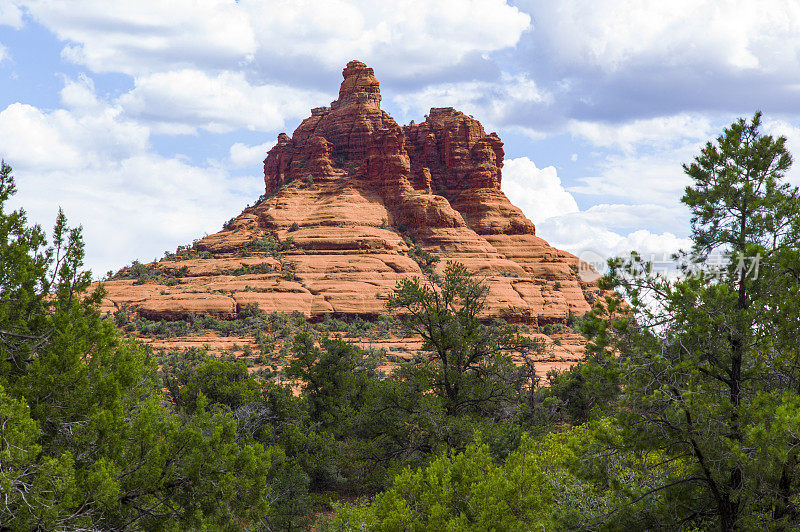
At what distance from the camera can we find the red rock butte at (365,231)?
73438 mm

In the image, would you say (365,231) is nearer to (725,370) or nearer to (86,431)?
(86,431)

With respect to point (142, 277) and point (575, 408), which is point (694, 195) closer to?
point (575, 408)

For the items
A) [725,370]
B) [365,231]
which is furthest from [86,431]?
[365,231]

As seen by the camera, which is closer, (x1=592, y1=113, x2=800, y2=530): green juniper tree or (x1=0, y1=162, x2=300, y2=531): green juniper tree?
(x1=592, y1=113, x2=800, y2=530): green juniper tree

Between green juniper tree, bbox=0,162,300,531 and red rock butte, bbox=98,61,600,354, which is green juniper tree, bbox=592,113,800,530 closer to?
green juniper tree, bbox=0,162,300,531

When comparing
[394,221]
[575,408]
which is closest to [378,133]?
[394,221]

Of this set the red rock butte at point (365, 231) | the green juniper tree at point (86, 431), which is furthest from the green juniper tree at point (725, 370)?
the red rock butte at point (365, 231)

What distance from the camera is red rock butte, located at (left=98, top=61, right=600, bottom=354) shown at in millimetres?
73438

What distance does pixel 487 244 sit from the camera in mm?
95062

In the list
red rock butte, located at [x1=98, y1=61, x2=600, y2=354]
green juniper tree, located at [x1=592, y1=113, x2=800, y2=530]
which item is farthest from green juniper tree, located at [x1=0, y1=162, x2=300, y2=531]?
red rock butte, located at [x1=98, y1=61, x2=600, y2=354]

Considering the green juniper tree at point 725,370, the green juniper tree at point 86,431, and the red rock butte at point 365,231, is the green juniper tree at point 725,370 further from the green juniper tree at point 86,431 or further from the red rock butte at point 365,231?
the red rock butte at point 365,231

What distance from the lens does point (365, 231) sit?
8875 cm

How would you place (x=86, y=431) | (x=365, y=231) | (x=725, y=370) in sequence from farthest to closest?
(x=365, y=231)
(x=86, y=431)
(x=725, y=370)

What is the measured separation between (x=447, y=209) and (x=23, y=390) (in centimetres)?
9091
